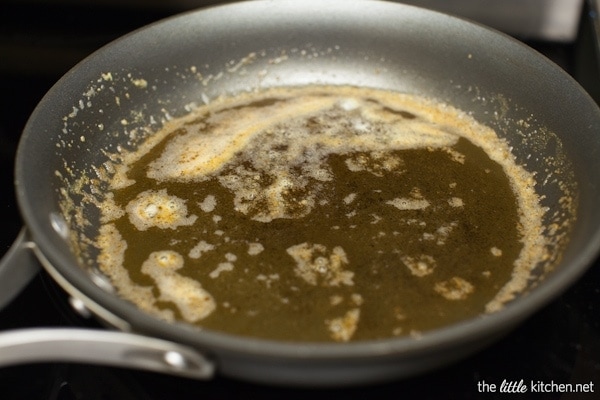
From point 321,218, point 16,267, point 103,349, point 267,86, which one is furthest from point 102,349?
point 267,86

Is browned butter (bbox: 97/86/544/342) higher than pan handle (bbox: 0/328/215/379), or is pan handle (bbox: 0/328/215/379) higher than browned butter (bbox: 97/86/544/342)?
browned butter (bbox: 97/86/544/342)

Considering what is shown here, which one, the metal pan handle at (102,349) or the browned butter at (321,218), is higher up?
the browned butter at (321,218)

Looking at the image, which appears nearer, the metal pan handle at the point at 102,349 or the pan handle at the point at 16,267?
the metal pan handle at the point at 102,349

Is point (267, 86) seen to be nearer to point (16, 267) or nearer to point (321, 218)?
point (321, 218)

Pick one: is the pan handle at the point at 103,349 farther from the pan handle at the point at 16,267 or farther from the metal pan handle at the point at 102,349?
the pan handle at the point at 16,267

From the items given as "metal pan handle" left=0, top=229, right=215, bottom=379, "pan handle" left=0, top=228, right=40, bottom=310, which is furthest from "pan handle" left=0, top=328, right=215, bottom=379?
"pan handle" left=0, top=228, right=40, bottom=310

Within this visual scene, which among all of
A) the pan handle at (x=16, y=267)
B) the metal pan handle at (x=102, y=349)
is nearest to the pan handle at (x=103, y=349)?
the metal pan handle at (x=102, y=349)

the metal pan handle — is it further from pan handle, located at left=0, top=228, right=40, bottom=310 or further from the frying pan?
pan handle, located at left=0, top=228, right=40, bottom=310
